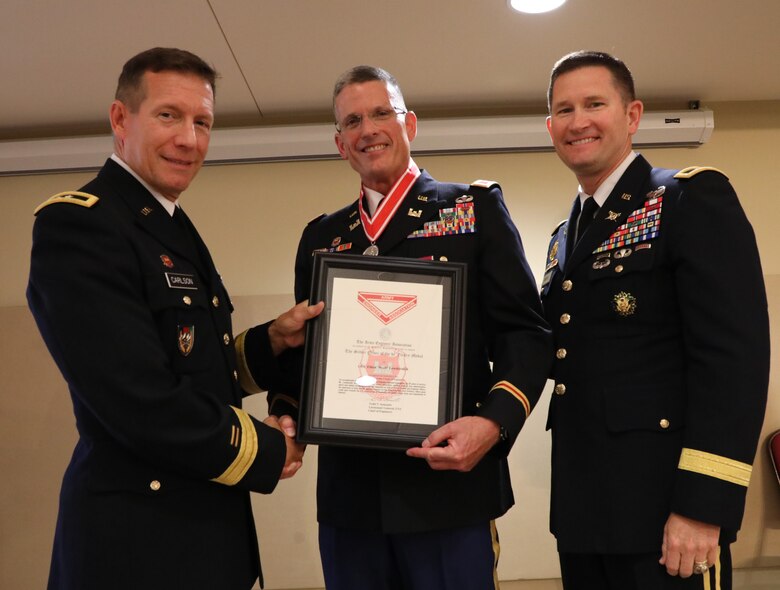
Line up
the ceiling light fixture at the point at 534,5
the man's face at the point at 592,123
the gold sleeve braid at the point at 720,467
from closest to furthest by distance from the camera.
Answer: the gold sleeve braid at the point at 720,467 < the man's face at the point at 592,123 < the ceiling light fixture at the point at 534,5

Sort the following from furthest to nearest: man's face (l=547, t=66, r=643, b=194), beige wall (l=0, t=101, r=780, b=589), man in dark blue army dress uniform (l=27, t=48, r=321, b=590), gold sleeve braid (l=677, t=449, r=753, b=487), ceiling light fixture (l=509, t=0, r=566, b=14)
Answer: beige wall (l=0, t=101, r=780, b=589) < ceiling light fixture (l=509, t=0, r=566, b=14) < man's face (l=547, t=66, r=643, b=194) < gold sleeve braid (l=677, t=449, r=753, b=487) < man in dark blue army dress uniform (l=27, t=48, r=321, b=590)

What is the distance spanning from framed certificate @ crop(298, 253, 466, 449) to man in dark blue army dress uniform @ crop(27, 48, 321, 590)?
0.30 ft

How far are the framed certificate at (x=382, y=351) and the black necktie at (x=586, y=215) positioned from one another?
48 centimetres

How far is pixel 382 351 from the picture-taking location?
186cm

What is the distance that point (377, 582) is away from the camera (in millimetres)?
1997

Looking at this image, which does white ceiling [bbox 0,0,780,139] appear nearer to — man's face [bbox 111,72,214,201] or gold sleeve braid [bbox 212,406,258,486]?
man's face [bbox 111,72,214,201]

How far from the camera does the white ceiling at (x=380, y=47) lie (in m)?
3.32

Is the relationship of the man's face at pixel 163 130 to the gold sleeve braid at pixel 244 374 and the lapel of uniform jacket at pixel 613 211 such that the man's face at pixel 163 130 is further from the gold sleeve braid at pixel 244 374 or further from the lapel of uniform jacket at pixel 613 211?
the lapel of uniform jacket at pixel 613 211

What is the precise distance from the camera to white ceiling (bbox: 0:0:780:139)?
3.32 m

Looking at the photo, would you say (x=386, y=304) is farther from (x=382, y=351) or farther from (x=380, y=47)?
(x=380, y=47)

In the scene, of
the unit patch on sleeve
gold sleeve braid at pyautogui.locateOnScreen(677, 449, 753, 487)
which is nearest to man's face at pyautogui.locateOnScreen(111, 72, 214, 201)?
the unit patch on sleeve

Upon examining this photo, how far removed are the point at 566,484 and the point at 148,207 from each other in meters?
1.27

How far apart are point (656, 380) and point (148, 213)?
132 centimetres

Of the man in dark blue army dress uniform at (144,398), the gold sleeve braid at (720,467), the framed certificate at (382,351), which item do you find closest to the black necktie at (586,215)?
the framed certificate at (382,351)
